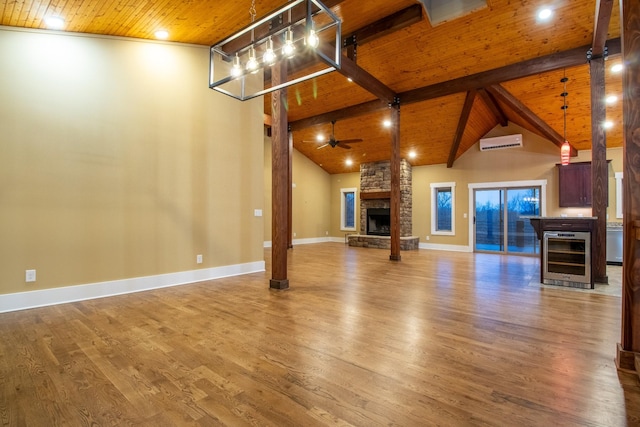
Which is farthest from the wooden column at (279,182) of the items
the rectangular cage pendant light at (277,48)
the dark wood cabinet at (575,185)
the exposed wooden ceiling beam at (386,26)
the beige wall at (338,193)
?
the beige wall at (338,193)

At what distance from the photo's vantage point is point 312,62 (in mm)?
6180

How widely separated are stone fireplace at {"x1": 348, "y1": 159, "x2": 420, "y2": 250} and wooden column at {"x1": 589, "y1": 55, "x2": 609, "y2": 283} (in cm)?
516

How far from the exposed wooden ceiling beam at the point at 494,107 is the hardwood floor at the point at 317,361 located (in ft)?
15.9

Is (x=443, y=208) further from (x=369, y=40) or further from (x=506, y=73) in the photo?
(x=369, y=40)

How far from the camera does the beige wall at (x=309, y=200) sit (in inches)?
445

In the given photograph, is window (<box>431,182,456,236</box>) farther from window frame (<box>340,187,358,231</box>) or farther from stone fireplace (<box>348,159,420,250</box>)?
window frame (<box>340,187,358,231</box>)

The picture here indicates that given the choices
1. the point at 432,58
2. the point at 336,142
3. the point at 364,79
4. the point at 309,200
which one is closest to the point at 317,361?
the point at 364,79

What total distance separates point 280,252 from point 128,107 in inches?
110

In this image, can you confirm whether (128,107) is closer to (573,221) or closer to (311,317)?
(311,317)

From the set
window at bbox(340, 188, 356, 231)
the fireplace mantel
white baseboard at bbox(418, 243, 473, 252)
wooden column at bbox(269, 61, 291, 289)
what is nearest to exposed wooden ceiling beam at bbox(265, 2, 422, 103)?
wooden column at bbox(269, 61, 291, 289)

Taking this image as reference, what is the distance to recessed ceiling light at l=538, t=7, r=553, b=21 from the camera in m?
4.46

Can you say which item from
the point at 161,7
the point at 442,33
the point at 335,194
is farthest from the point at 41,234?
the point at 335,194

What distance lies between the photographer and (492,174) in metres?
9.04

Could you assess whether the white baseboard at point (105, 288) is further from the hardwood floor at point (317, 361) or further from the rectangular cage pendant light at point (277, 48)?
the rectangular cage pendant light at point (277, 48)
